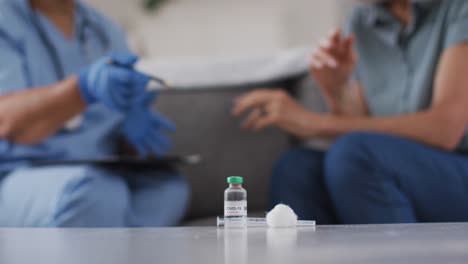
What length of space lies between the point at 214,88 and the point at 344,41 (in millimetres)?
422

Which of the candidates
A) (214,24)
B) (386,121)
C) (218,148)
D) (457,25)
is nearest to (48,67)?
(218,148)

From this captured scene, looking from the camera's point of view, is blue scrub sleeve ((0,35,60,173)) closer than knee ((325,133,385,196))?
No

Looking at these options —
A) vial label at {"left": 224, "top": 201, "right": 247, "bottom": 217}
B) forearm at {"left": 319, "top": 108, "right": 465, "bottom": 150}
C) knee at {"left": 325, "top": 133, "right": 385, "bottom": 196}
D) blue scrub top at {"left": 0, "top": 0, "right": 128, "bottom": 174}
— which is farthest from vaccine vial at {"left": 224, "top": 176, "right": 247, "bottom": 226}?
blue scrub top at {"left": 0, "top": 0, "right": 128, "bottom": 174}

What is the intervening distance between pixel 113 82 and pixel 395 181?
0.58 m

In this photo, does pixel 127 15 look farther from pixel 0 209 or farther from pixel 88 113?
pixel 0 209

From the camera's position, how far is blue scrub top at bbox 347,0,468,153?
1260 millimetres

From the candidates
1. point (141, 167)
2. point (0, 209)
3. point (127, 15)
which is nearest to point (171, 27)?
point (127, 15)

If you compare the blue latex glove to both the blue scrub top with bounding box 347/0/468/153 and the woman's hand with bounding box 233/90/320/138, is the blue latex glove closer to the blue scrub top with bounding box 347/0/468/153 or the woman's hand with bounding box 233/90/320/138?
the woman's hand with bounding box 233/90/320/138

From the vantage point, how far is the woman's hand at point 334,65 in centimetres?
133

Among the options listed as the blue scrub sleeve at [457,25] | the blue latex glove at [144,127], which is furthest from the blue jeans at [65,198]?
the blue scrub sleeve at [457,25]

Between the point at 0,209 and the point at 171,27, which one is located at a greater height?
the point at 171,27

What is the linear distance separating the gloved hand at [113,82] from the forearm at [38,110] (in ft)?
0.08

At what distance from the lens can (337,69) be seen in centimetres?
139

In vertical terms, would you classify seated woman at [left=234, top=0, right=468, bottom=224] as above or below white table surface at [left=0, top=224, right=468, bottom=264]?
above
